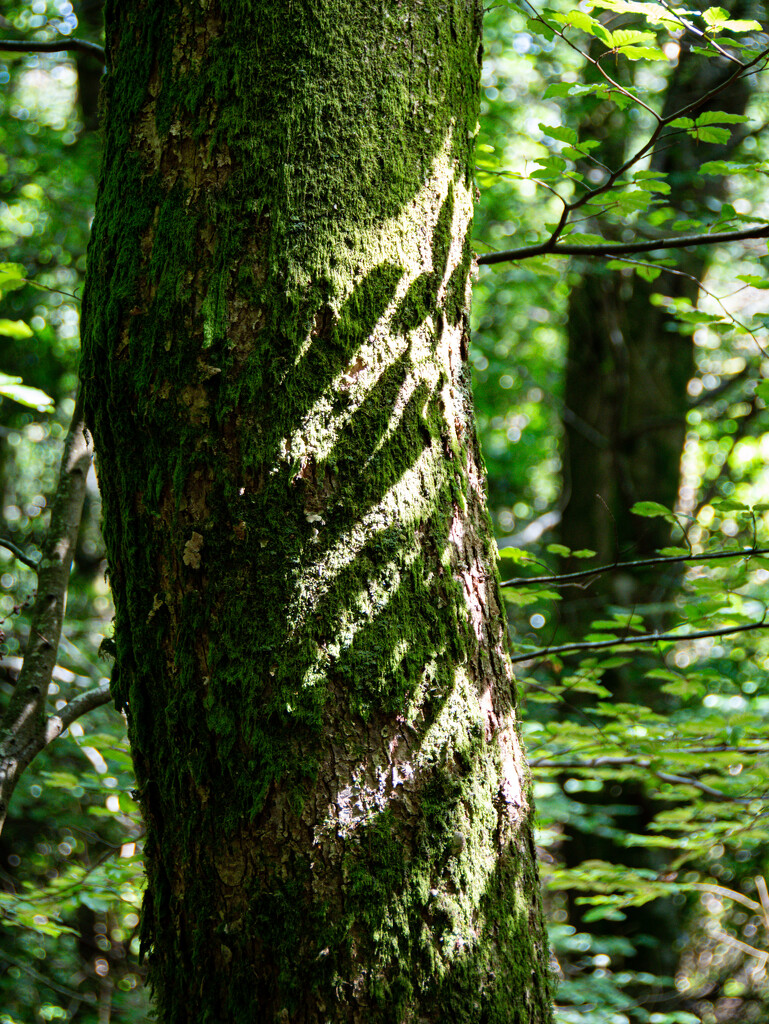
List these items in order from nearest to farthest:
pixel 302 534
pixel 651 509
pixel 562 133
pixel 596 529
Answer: pixel 302 534, pixel 562 133, pixel 651 509, pixel 596 529

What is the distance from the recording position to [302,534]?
1036mm

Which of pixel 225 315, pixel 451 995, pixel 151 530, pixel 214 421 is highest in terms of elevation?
pixel 225 315

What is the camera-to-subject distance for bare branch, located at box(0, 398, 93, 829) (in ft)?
5.41

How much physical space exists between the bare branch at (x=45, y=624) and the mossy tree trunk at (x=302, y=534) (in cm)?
62

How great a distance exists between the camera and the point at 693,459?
10000 mm

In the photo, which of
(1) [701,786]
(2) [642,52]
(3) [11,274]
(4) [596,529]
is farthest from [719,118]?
(4) [596,529]

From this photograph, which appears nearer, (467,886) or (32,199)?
(467,886)

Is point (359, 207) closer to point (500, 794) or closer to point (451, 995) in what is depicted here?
point (500, 794)

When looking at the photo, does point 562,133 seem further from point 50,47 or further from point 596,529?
point 596,529

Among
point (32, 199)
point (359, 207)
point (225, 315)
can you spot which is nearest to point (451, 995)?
point (225, 315)

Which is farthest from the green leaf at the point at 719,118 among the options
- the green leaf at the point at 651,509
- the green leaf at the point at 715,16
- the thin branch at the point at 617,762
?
the thin branch at the point at 617,762

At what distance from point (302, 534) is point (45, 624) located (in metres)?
1.12

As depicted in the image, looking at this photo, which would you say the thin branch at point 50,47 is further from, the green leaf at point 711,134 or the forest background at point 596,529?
the forest background at point 596,529

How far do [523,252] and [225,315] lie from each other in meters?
1.09
